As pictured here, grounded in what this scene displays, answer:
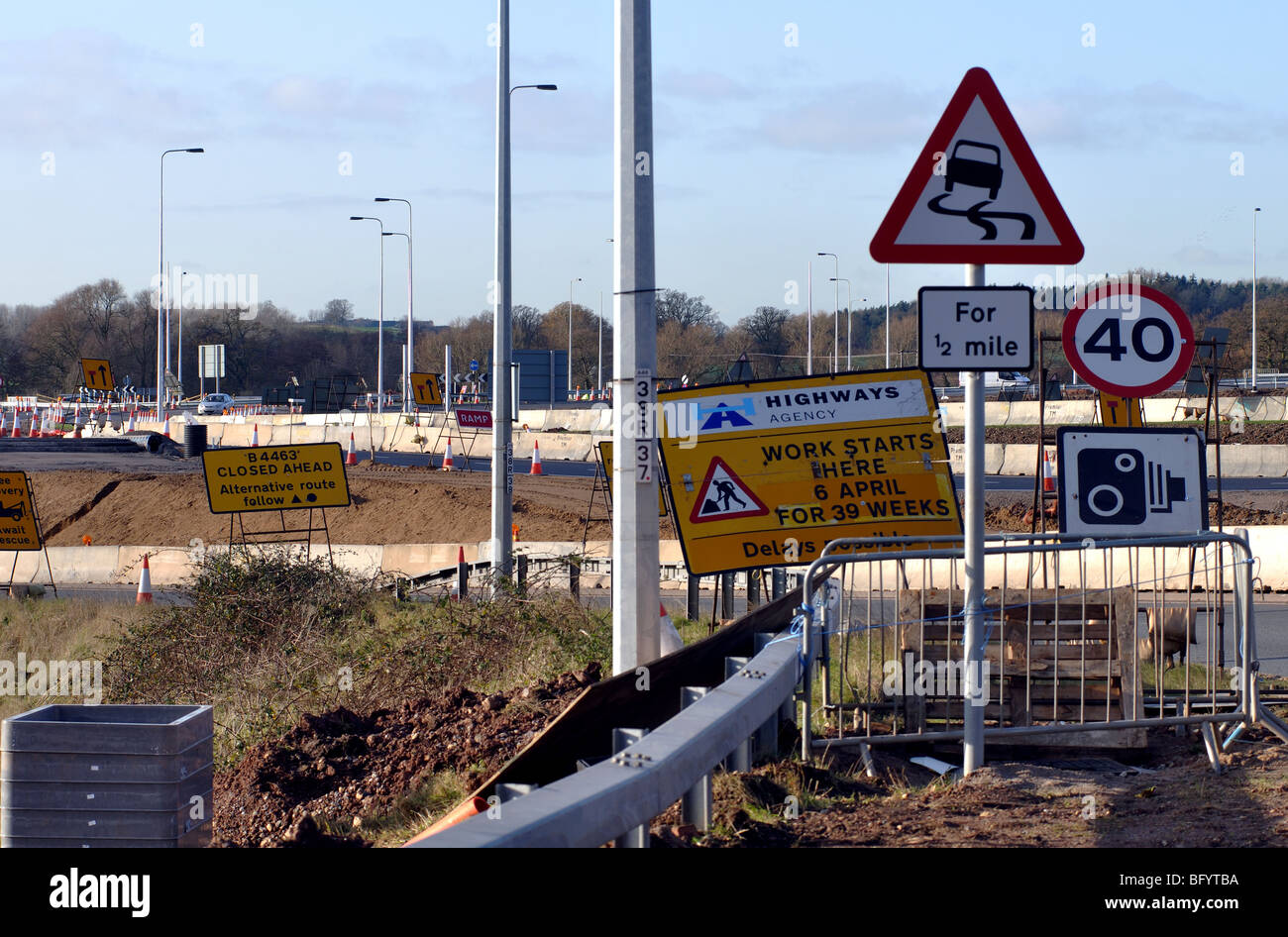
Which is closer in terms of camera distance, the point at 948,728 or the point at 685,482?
the point at 948,728

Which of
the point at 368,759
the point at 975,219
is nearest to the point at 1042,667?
the point at 975,219

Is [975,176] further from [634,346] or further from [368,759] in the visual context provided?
[368,759]

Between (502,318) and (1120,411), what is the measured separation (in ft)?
23.8

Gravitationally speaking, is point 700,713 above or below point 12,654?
above

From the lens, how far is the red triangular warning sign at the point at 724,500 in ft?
32.3

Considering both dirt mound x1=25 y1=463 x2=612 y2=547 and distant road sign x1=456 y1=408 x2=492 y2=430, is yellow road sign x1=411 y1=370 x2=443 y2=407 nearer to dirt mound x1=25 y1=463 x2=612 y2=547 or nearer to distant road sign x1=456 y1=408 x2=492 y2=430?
dirt mound x1=25 y1=463 x2=612 y2=547

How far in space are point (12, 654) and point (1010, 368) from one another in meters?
14.3

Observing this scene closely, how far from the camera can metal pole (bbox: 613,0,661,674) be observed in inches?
265

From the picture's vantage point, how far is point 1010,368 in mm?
5863

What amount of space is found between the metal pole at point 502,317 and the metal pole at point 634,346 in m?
8.33

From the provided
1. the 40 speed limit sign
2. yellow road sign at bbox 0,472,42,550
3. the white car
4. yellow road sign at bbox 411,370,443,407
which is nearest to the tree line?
the white car

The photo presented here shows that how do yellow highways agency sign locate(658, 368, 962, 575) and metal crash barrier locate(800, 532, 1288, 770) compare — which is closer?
metal crash barrier locate(800, 532, 1288, 770)
